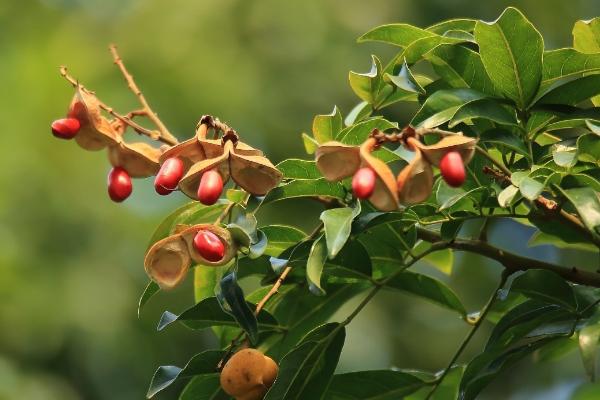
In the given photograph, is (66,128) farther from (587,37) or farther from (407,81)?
(587,37)

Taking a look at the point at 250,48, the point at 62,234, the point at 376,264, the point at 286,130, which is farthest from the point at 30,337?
the point at 376,264

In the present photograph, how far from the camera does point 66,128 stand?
1151mm

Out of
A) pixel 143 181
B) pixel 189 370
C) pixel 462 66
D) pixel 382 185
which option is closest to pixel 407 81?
pixel 462 66

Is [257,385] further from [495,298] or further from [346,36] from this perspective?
[346,36]

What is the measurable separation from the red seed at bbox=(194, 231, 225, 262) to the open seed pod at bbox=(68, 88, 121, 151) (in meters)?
0.19

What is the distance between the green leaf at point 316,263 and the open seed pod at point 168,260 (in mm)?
132

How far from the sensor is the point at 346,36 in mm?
5820

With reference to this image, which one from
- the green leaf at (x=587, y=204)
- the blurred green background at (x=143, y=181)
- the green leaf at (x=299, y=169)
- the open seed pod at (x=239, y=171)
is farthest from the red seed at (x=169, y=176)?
the blurred green background at (x=143, y=181)

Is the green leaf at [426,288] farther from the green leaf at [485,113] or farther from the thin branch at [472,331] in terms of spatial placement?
the green leaf at [485,113]

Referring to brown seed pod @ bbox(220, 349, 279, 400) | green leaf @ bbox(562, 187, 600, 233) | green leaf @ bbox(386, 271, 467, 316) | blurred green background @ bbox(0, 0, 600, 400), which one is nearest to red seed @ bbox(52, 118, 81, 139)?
brown seed pod @ bbox(220, 349, 279, 400)

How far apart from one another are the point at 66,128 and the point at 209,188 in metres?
0.25

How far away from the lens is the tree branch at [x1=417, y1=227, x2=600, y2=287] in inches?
45.1

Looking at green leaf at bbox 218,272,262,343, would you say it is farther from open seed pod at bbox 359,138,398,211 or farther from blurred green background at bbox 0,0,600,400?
blurred green background at bbox 0,0,600,400

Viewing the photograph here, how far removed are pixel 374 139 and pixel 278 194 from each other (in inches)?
7.7
